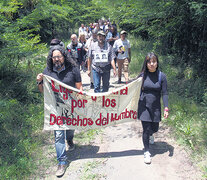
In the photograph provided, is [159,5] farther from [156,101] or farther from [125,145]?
[125,145]

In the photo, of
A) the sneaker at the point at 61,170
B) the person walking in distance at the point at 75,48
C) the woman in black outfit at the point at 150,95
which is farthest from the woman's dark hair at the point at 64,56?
the person walking in distance at the point at 75,48

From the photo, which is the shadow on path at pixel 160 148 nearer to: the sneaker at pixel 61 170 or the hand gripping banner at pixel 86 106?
the hand gripping banner at pixel 86 106

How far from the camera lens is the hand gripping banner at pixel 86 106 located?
4.18 m

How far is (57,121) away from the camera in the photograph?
4219 mm

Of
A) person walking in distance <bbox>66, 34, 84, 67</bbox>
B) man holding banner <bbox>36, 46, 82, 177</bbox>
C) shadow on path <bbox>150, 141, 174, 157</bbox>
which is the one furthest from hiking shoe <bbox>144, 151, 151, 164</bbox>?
person walking in distance <bbox>66, 34, 84, 67</bbox>

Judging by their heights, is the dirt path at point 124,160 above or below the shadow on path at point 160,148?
below

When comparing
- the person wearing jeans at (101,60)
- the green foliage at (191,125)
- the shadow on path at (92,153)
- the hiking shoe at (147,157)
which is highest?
the person wearing jeans at (101,60)

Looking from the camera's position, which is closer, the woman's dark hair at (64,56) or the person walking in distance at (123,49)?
the woman's dark hair at (64,56)

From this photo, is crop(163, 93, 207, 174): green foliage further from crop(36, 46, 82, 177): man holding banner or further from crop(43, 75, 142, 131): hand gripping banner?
crop(36, 46, 82, 177): man holding banner

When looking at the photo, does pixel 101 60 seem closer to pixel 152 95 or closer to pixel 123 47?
pixel 152 95

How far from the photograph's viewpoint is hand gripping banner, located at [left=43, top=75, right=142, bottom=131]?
13.7 feet

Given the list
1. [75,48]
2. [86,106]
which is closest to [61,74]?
[86,106]

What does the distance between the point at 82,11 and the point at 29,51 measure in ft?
82.8

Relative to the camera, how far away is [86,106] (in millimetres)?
4371
